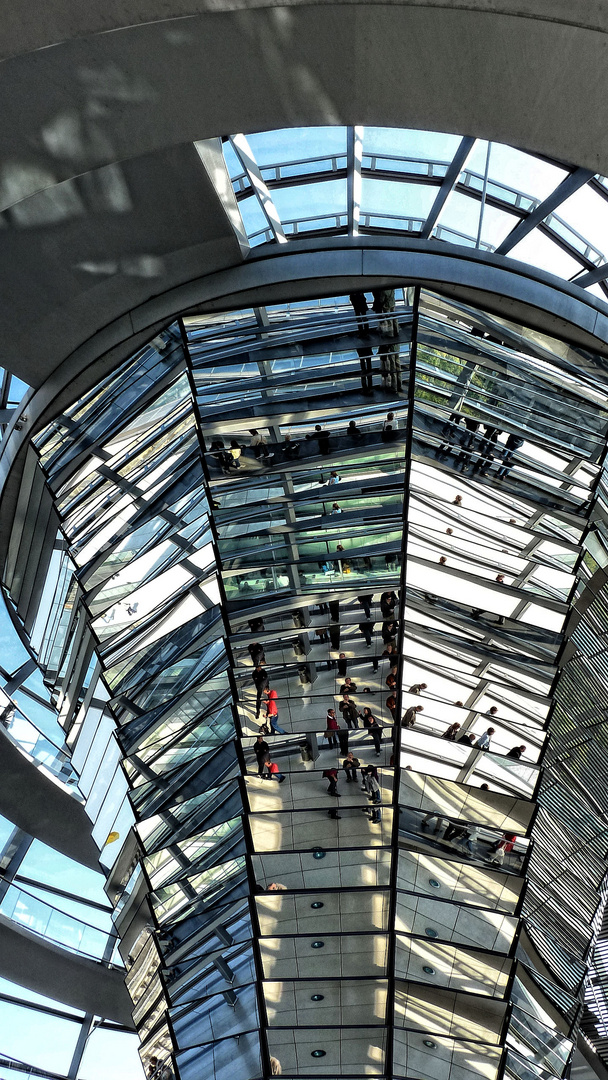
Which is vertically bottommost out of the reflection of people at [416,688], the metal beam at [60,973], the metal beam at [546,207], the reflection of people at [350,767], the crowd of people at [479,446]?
the metal beam at [60,973]

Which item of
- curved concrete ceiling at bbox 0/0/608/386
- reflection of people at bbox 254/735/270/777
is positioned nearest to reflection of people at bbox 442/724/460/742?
reflection of people at bbox 254/735/270/777

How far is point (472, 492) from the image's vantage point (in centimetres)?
1541

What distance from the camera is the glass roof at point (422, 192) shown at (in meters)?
10.6

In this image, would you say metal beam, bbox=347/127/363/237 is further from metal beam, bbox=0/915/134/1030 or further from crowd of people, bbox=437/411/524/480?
metal beam, bbox=0/915/134/1030

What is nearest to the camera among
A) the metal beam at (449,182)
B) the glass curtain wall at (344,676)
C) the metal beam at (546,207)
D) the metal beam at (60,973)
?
the metal beam at (546,207)

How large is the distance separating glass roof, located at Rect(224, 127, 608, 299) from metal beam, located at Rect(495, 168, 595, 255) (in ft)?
0.06

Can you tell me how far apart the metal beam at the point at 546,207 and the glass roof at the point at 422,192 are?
0.7 inches

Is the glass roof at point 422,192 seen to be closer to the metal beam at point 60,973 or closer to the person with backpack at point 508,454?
the person with backpack at point 508,454

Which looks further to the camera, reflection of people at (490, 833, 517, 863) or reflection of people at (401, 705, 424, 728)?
reflection of people at (401, 705, 424, 728)

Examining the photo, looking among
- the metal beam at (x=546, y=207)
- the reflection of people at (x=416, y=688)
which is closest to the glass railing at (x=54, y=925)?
the reflection of people at (x=416, y=688)

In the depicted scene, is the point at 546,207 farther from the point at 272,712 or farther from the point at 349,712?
the point at 272,712

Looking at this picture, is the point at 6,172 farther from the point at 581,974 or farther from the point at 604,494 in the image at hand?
the point at 581,974

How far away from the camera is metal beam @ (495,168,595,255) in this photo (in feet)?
32.9

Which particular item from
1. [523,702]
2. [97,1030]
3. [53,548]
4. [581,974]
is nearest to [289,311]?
[53,548]
